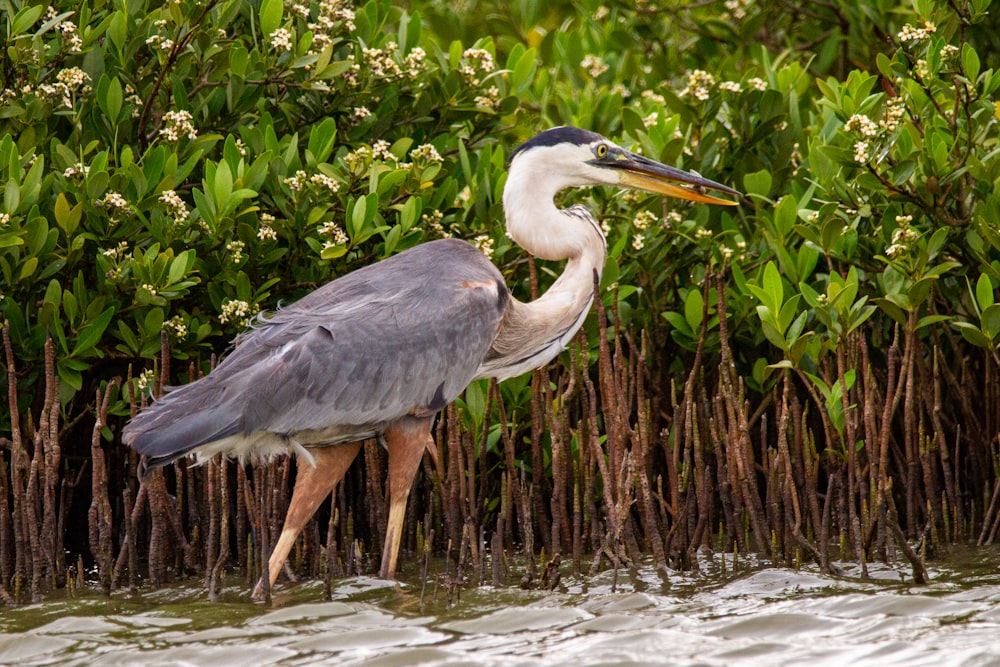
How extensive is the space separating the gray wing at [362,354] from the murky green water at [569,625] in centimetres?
73

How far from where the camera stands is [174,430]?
186 inches

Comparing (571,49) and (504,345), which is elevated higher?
(571,49)

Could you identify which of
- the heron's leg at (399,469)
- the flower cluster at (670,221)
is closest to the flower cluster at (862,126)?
the flower cluster at (670,221)

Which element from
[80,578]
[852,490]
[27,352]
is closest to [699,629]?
[852,490]

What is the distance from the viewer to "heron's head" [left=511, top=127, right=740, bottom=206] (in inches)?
229

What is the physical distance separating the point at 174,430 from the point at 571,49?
4.63 metres

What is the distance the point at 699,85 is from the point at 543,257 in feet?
4.20

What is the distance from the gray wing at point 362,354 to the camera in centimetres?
495

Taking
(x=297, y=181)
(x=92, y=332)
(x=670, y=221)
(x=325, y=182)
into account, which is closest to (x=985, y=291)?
(x=670, y=221)

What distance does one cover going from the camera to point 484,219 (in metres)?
6.23

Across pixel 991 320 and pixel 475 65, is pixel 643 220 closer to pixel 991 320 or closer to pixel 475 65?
pixel 475 65

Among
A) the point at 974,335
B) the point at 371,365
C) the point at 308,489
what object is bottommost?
the point at 308,489

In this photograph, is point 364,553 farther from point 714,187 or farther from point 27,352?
point 714,187

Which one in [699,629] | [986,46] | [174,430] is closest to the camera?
[699,629]
